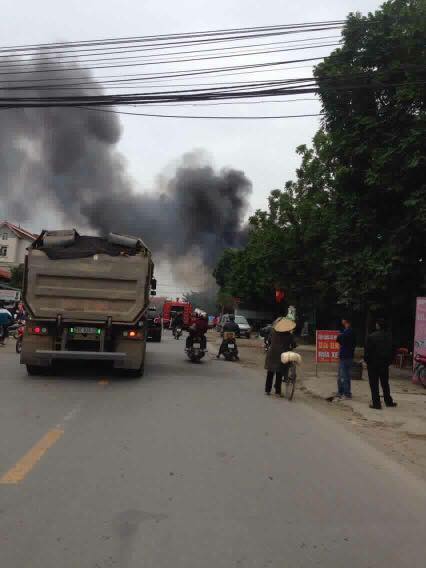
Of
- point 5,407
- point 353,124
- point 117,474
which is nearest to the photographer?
point 117,474

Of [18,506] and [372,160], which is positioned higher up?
[372,160]

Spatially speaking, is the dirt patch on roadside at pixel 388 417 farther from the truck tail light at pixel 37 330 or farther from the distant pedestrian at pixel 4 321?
the distant pedestrian at pixel 4 321

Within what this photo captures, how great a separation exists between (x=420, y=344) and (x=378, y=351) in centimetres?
447

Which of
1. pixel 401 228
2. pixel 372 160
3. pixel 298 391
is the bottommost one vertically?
pixel 298 391

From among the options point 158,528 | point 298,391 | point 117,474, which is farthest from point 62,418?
point 298,391

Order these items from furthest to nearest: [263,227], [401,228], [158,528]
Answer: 1. [263,227]
2. [401,228]
3. [158,528]

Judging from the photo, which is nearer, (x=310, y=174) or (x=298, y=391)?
(x=298, y=391)

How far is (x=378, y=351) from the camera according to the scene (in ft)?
32.2

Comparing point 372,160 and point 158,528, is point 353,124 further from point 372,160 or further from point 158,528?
point 158,528

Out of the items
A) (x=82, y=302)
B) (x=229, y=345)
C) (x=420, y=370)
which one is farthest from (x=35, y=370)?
(x=420, y=370)

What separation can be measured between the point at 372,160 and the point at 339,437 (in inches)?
394

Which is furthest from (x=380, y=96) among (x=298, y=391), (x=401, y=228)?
(x=298, y=391)

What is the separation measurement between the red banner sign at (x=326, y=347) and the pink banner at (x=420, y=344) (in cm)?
194

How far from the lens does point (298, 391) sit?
40.9 feet
